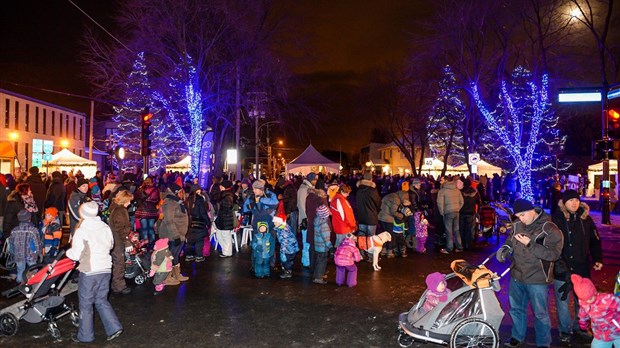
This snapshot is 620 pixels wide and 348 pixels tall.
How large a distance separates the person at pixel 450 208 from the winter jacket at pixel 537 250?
19.5 ft

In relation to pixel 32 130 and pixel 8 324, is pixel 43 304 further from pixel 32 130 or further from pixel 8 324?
pixel 32 130

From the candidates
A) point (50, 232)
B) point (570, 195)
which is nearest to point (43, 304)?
point (50, 232)

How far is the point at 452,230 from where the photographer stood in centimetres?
1162

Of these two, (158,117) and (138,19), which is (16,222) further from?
(158,117)

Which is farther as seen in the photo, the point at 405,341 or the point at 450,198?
the point at 450,198

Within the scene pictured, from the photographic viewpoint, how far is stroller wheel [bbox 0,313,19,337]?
568 centimetres

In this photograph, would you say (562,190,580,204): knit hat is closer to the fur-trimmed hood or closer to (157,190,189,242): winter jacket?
the fur-trimmed hood

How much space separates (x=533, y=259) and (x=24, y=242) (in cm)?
791

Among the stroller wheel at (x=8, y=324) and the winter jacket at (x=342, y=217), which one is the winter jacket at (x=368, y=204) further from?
the stroller wheel at (x=8, y=324)

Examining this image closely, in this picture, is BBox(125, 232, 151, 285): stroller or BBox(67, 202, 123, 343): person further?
BBox(125, 232, 151, 285): stroller

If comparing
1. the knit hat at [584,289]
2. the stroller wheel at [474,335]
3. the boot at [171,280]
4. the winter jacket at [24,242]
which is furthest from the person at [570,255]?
the winter jacket at [24,242]

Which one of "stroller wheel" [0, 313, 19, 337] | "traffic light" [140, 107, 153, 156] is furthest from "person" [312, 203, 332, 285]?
"traffic light" [140, 107, 153, 156]

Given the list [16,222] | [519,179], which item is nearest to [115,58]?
[16,222]

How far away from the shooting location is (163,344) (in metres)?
5.50
